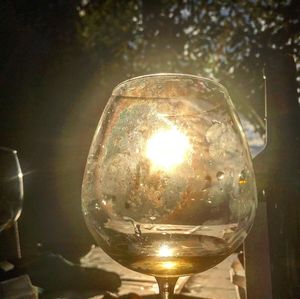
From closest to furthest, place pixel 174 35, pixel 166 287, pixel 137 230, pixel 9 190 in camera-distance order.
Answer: pixel 166 287, pixel 137 230, pixel 9 190, pixel 174 35

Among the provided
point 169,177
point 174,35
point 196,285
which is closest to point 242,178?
point 169,177

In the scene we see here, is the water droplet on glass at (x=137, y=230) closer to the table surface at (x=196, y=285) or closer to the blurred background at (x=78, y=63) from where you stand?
the table surface at (x=196, y=285)

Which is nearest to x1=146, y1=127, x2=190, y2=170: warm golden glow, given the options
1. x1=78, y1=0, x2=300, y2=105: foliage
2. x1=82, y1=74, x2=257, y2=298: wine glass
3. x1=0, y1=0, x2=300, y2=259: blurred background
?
x1=82, y1=74, x2=257, y2=298: wine glass

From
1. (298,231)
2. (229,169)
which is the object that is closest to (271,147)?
(298,231)

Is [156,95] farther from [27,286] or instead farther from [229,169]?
[27,286]

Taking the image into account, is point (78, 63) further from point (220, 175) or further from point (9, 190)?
point (220, 175)

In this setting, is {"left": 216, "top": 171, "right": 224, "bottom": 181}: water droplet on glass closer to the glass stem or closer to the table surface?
the glass stem

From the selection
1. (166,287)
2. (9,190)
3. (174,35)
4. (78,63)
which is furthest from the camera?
(174,35)
